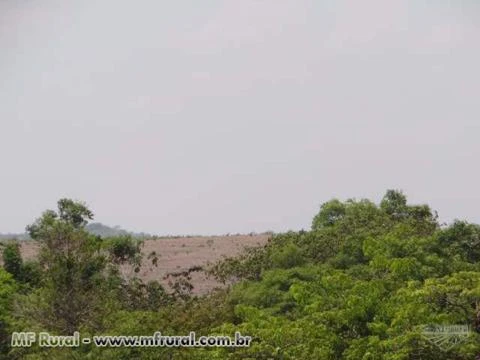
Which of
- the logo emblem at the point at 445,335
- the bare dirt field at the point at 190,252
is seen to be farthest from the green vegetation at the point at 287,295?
the bare dirt field at the point at 190,252

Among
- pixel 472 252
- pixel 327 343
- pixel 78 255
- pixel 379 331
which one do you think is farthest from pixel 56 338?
pixel 472 252

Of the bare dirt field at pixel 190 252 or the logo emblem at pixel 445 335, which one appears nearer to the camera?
the logo emblem at pixel 445 335

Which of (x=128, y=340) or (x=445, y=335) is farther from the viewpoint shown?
(x=128, y=340)

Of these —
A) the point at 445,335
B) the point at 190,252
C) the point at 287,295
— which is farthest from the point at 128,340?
the point at 190,252

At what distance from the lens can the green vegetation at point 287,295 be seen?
810 inches

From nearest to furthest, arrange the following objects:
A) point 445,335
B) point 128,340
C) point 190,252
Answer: point 445,335 → point 128,340 → point 190,252

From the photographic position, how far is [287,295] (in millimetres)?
27234

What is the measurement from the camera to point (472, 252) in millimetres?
34938

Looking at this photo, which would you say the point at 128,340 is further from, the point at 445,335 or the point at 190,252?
the point at 190,252

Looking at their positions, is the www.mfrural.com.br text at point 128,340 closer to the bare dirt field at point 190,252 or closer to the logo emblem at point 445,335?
the logo emblem at point 445,335

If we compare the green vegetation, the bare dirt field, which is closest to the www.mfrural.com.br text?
the green vegetation

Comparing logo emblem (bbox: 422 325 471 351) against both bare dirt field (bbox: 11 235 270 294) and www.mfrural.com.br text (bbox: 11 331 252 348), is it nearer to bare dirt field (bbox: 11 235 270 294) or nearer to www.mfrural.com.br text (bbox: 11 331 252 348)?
www.mfrural.com.br text (bbox: 11 331 252 348)

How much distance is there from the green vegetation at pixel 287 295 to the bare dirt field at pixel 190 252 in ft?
28.1

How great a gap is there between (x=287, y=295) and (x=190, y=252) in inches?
1349
